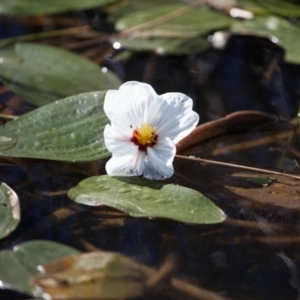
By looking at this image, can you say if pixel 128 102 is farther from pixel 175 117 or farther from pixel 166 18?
pixel 166 18

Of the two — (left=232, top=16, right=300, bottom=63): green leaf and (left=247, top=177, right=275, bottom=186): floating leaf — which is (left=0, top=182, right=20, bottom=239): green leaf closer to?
(left=247, top=177, right=275, bottom=186): floating leaf

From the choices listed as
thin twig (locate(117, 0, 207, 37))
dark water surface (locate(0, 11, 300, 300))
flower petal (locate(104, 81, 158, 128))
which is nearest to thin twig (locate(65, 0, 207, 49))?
thin twig (locate(117, 0, 207, 37))

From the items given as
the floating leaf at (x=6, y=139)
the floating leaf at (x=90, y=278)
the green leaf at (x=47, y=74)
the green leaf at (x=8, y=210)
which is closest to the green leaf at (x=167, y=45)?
the green leaf at (x=47, y=74)

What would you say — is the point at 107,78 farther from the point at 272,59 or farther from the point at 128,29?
the point at 272,59

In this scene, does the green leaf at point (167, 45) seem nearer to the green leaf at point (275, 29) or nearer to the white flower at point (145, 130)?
the green leaf at point (275, 29)

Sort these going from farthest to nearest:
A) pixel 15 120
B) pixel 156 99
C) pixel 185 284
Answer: pixel 15 120
pixel 156 99
pixel 185 284

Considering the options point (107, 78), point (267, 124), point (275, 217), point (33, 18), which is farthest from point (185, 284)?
point (33, 18)

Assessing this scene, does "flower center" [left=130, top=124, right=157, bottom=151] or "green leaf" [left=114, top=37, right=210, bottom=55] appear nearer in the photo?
"flower center" [left=130, top=124, right=157, bottom=151]
